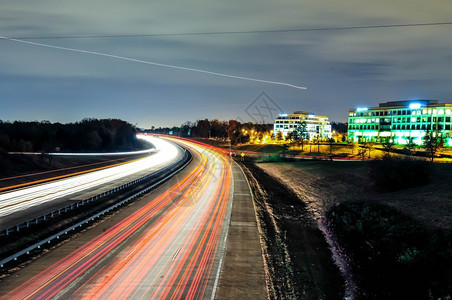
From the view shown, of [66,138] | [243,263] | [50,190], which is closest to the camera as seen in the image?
[243,263]

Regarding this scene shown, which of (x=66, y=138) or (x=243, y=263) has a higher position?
(x=66, y=138)

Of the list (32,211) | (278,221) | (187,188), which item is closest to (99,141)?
(187,188)

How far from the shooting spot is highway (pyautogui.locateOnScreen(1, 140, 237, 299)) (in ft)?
48.7

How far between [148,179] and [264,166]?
111 ft

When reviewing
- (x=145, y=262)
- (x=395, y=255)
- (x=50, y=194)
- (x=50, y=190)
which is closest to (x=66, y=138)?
(x=50, y=190)

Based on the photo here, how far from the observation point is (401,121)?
146 meters

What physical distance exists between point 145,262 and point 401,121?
152 m

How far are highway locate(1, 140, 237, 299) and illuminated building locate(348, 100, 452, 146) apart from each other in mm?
113431

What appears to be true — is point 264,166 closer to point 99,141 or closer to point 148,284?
point 99,141

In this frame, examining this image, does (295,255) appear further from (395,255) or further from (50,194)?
(50,194)

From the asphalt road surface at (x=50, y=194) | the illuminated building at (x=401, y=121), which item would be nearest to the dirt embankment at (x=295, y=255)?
the asphalt road surface at (x=50, y=194)

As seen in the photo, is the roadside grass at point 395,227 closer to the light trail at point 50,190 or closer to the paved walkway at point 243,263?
the paved walkway at point 243,263

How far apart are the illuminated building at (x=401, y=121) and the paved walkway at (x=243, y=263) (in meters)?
111

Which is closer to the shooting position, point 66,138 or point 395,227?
point 395,227
